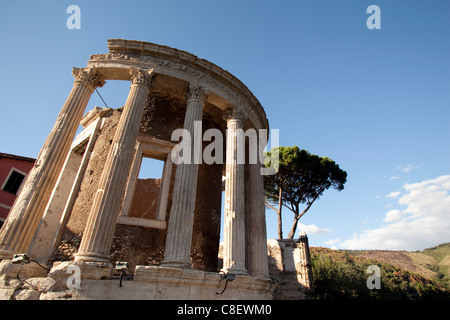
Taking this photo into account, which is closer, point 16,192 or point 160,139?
point 160,139

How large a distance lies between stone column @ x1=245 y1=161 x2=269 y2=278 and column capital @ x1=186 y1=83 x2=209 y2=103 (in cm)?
325

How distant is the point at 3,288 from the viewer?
4883 mm

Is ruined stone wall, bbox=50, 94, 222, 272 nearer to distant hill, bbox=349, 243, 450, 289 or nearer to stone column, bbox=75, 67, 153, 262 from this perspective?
stone column, bbox=75, 67, 153, 262

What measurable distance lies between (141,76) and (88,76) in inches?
66.1

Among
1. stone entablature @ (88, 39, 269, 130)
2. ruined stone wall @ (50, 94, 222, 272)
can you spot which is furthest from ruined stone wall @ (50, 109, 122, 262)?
stone entablature @ (88, 39, 269, 130)

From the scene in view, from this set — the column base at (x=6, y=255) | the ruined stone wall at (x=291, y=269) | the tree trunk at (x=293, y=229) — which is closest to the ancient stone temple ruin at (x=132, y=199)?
the column base at (x=6, y=255)

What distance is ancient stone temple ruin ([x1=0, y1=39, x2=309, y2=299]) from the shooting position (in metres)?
5.55

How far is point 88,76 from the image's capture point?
26.5ft

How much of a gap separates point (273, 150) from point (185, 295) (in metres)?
15.0

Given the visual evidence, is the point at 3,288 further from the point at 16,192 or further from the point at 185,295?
the point at 16,192

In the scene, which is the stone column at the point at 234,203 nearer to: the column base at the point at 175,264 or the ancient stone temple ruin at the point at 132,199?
the ancient stone temple ruin at the point at 132,199

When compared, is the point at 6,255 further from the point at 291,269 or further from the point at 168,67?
the point at 291,269

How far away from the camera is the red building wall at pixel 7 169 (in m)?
14.2

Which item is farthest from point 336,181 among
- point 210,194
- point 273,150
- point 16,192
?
point 16,192
